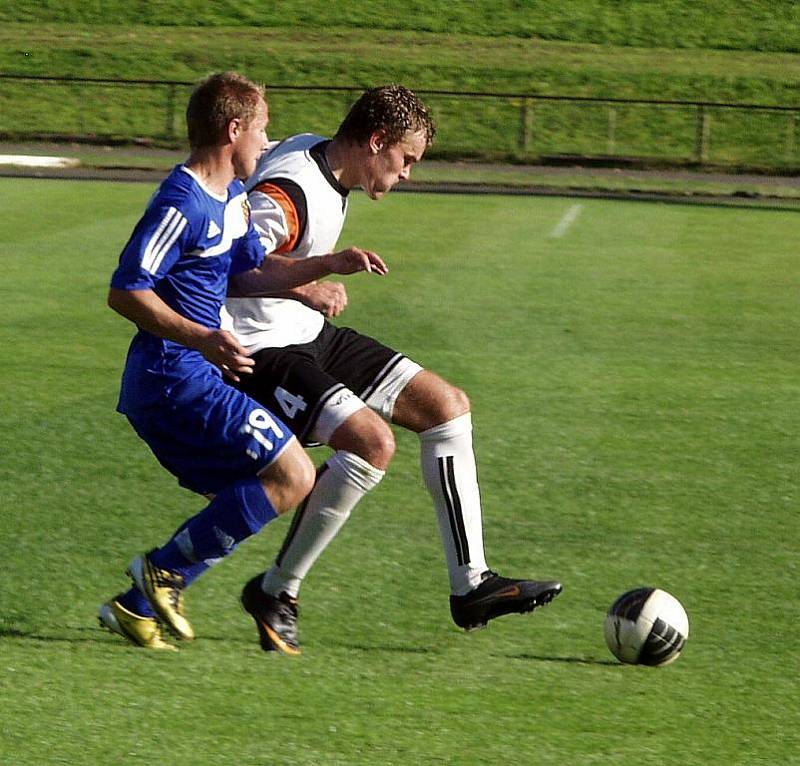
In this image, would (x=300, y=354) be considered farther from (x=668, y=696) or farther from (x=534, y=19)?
(x=534, y=19)

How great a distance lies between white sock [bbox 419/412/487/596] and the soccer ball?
0.51 meters

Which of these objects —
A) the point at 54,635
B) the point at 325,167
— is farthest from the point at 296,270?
the point at 54,635

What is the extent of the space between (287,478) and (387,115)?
1.39 metres

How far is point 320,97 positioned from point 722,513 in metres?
33.7

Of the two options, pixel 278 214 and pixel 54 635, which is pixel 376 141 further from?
pixel 54 635

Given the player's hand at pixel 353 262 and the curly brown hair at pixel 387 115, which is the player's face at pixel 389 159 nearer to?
the curly brown hair at pixel 387 115

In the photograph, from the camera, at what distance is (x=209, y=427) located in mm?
5113

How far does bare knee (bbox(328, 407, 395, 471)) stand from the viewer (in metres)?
5.40

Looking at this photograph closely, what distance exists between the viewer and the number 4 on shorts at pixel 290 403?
5.47 meters

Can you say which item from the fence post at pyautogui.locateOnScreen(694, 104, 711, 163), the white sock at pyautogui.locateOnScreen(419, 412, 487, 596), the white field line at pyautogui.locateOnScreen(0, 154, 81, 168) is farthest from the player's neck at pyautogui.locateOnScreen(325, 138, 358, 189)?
the fence post at pyautogui.locateOnScreen(694, 104, 711, 163)

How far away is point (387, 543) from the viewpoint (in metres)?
6.79

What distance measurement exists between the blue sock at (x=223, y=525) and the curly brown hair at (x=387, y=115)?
1.38 metres

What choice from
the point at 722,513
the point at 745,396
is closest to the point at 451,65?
the point at 745,396

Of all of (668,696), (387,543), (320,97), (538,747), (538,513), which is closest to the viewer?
(538,747)
